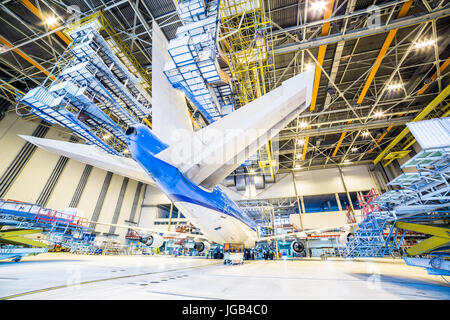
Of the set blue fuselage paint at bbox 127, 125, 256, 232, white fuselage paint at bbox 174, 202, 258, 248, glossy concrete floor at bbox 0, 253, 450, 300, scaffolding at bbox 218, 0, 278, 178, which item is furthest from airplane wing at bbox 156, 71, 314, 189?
scaffolding at bbox 218, 0, 278, 178

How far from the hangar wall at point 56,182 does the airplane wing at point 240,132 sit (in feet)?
53.9

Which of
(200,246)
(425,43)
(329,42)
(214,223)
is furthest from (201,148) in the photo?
(425,43)

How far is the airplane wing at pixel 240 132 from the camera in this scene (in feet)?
16.4

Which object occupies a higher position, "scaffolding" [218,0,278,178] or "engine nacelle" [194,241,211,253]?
"scaffolding" [218,0,278,178]

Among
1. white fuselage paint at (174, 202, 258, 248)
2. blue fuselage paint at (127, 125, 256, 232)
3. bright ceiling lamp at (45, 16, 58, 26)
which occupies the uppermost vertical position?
bright ceiling lamp at (45, 16, 58, 26)

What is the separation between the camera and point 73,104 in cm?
1266

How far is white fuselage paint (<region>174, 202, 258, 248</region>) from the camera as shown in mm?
7228

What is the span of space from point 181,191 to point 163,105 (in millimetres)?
4823

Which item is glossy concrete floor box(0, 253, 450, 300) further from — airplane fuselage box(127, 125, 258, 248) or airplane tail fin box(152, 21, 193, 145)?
airplane tail fin box(152, 21, 193, 145)

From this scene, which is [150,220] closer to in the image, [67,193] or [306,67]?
[67,193]

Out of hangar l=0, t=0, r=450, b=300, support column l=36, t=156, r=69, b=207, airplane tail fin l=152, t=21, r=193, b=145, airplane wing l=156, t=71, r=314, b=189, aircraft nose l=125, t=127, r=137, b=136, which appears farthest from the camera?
support column l=36, t=156, r=69, b=207

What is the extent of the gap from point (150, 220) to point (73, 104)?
2845cm

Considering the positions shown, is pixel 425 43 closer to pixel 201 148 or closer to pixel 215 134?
pixel 215 134
